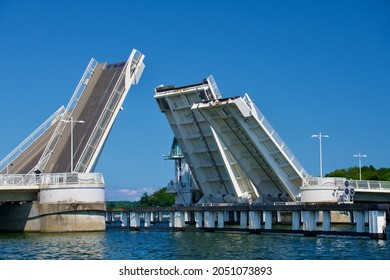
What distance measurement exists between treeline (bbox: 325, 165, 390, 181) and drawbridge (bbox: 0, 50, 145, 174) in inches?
1501

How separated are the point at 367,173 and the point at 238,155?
36.1 m

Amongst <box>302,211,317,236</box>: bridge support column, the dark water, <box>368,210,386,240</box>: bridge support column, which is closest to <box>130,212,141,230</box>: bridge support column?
the dark water

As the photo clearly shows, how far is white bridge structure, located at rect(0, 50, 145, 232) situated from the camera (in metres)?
44.5

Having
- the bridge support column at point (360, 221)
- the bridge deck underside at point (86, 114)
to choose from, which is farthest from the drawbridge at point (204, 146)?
the bridge support column at point (360, 221)

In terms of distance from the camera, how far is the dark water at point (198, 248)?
2869cm

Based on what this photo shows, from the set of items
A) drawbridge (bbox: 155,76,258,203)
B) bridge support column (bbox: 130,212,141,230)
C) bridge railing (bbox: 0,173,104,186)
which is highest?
drawbridge (bbox: 155,76,258,203)

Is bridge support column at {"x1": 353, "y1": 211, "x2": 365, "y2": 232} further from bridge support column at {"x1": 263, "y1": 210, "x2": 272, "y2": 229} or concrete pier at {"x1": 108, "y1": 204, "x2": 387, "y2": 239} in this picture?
bridge support column at {"x1": 263, "y1": 210, "x2": 272, "y2": 229}

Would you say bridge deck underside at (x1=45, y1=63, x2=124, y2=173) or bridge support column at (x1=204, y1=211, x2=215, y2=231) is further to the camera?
bridge deck underside at (x1=45, y1=63, x2=124, y2=173)

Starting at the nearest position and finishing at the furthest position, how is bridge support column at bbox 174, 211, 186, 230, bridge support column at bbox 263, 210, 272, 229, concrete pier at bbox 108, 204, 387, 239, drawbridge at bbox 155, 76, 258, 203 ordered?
concrete pier at bbox 108, 204, 387, 239 → bridge support column at bbox 263, 210, 272, 229 → bridge support column at bbox 174, 211, 186, 230 → drawbridge at bbox 155, 76, 258, 203

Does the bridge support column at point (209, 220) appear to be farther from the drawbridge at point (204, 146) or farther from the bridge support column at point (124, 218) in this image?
the bridge support column at point (124, 218)

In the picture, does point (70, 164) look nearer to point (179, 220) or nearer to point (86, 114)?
point (86, 114)

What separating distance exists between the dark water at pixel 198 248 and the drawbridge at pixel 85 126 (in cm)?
812
